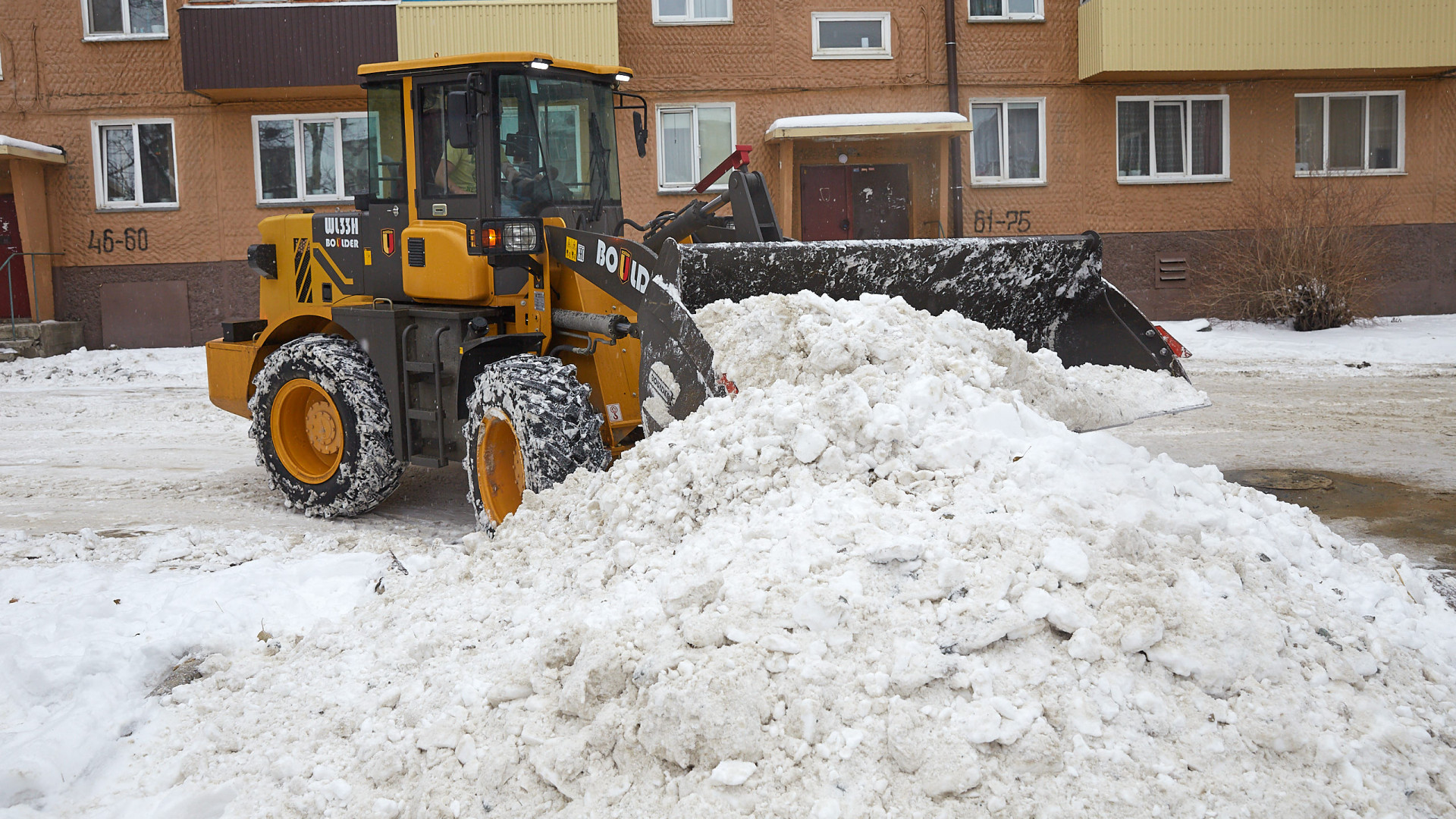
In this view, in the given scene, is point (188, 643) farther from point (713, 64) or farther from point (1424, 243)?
point (1424, 243)

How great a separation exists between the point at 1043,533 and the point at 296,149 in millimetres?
15872

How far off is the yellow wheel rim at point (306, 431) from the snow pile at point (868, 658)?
253 cm

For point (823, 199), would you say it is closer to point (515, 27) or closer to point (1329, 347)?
point (515, 27)

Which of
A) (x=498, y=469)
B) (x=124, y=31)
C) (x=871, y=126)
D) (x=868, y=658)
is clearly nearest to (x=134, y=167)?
(x=124, y=31)

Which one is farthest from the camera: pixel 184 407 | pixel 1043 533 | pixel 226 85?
pixel 226 85

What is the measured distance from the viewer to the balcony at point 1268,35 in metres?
16.2

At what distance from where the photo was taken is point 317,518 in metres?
6.53

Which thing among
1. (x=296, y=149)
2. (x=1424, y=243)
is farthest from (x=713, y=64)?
(x=1424, y=243)

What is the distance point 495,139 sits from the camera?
594cm

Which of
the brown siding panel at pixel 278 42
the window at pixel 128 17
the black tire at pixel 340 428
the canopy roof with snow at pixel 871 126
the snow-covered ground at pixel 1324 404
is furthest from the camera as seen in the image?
the window at pixel 128 17

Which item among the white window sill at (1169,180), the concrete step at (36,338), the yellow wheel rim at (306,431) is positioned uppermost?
the white window sill at (1169,180)

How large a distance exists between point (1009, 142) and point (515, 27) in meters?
7.63

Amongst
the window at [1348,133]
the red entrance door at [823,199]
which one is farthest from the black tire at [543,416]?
the window at [1348,133]

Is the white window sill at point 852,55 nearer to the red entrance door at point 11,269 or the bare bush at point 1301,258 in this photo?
the bare bush at point 1301,258
